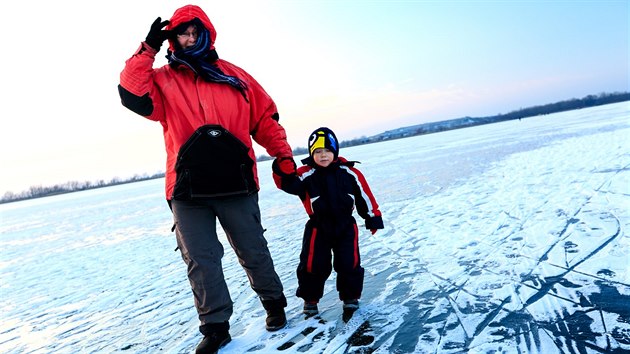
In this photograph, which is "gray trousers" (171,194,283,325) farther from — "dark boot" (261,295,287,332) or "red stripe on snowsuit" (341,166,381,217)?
"red stripe on snowsuit" (341,166,381,217)

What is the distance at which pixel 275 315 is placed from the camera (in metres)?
2.88

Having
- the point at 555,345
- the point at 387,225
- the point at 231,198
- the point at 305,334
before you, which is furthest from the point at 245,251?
the point at 387,225

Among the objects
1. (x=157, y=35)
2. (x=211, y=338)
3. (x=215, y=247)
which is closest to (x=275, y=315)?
(x=211, y=338)

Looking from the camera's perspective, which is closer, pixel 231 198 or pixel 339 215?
pixel 231 198

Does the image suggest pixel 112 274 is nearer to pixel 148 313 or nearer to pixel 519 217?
pixel 148 313

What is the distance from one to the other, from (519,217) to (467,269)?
2106mm

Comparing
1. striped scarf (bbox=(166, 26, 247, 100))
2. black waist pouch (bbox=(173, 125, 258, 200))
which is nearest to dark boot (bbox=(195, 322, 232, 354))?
black waist pouch (bbox=(173, 125, 258, 200))

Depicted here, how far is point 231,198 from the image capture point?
2715 millimetres

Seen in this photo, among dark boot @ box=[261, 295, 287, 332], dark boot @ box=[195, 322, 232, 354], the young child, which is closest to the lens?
dark boot @ box=[195, 322, 232, 354]

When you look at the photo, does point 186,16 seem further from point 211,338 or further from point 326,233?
point 211,338

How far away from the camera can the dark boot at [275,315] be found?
9.36 feet

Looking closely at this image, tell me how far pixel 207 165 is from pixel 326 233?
3.47ft

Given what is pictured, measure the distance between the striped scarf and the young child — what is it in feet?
2.48

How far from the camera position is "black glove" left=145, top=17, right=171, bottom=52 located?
2.45m
